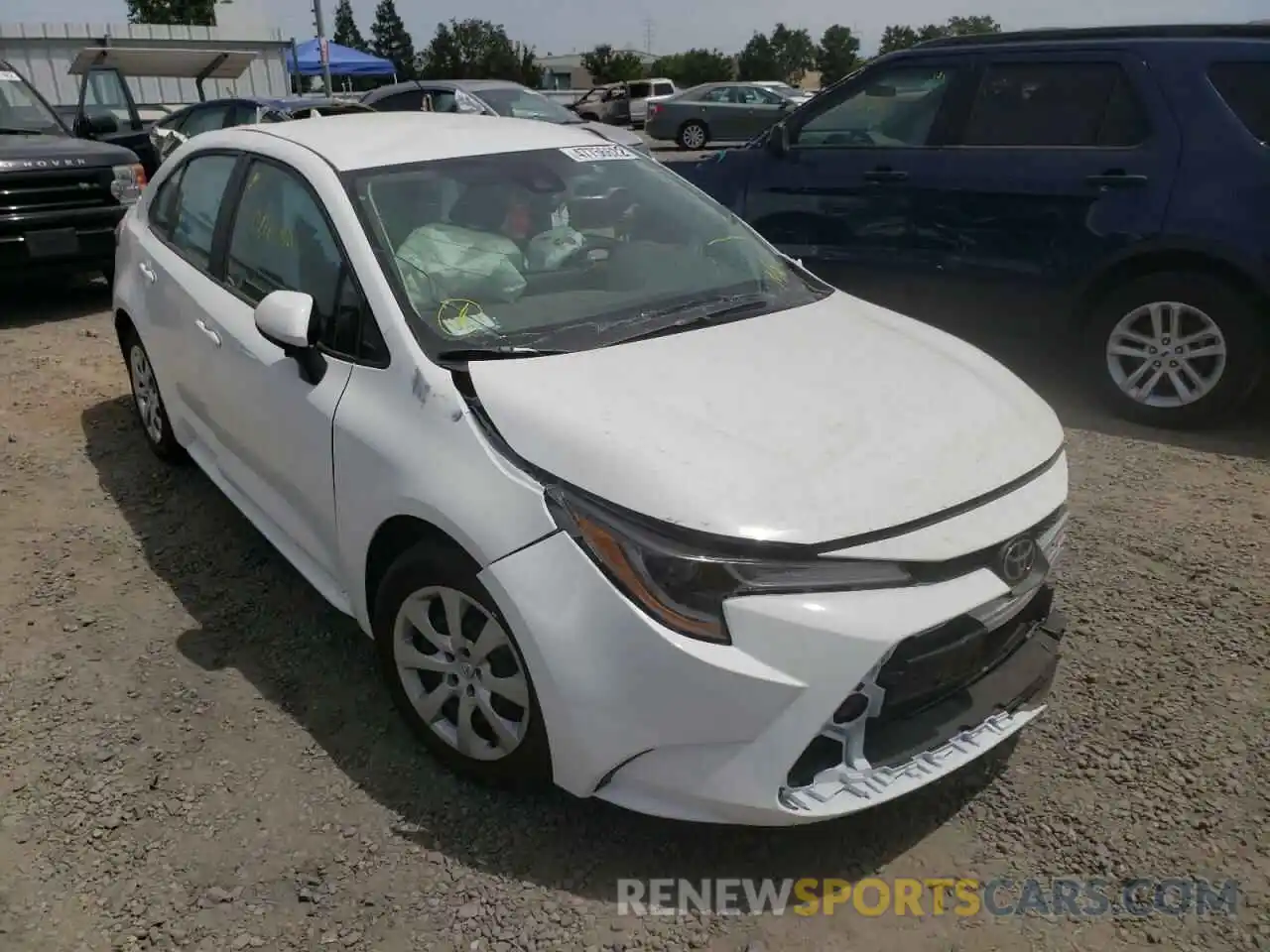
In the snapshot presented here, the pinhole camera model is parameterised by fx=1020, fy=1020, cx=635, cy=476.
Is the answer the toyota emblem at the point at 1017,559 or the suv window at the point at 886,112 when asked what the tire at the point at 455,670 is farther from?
the suv window at the point at 886,112

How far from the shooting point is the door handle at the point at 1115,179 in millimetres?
5070

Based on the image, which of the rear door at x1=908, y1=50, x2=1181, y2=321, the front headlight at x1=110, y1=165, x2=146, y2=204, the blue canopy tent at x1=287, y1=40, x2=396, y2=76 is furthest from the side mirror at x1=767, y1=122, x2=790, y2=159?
the blue canopy tent at x1=287, y1=40, x2=396, y2=76

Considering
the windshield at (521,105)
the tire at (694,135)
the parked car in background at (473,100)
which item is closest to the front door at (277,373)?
the parked car in background at (473,100)

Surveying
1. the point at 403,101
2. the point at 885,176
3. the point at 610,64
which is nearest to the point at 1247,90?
the point at 885,176

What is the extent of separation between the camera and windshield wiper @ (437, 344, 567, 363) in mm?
2684

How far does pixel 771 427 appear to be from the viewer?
2.46m

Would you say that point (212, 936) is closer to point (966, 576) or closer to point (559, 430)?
point (559, 430)

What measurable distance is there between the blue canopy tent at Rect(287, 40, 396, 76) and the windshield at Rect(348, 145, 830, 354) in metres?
29.9

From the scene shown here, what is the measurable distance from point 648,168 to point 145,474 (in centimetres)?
276

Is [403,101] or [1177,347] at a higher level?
[403,101]

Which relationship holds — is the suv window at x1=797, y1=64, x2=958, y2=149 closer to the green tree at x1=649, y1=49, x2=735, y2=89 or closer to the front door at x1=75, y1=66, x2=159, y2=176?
the front door at x1=75, y1=66, x2=159, y2=176

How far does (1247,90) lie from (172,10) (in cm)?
4976

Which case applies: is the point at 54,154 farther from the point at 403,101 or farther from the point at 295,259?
the point at 403,101

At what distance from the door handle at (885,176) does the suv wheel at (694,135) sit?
65.8 feet
